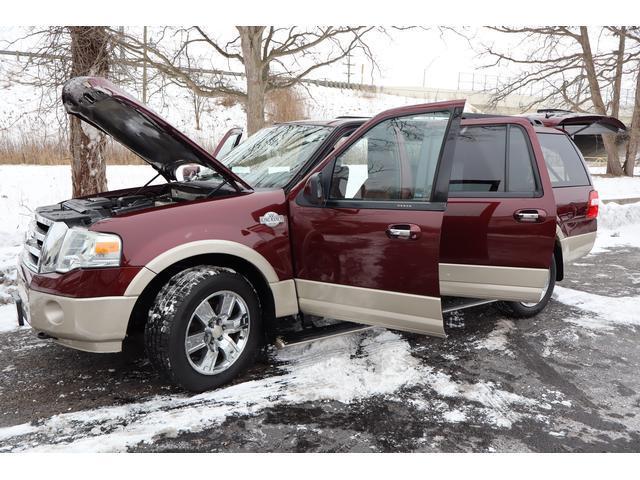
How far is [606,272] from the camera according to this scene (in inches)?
271

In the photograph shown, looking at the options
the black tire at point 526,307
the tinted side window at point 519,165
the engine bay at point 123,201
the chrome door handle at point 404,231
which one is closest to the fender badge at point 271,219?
the engine bay at point 123,201

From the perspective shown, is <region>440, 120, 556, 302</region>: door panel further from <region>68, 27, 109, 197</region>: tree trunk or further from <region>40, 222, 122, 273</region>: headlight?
<region>68, 27, 109, 197</region>: tree trunk

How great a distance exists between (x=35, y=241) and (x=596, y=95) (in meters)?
19.4

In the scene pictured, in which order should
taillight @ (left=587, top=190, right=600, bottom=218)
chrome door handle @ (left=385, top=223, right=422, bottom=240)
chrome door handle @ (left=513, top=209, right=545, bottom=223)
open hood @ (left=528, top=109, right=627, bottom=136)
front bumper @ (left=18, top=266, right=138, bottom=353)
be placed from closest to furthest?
front bumper @ (left=18, top=266, right=138, bottom=353), chrome door handle @ (left=385, top=223, right=422, bottom=240), chrome door handle @ (left=513, top=209, right=545, bottom=223), taillight @ (left=587, top=190, right=600, bottom=218), open hood @ (left=528, top=109, right=627, bottom=136)

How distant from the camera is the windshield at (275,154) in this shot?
13.1 ft

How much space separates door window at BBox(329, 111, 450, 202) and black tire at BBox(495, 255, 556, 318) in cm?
213

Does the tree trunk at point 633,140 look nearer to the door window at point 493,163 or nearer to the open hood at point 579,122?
the open hood at point 579,122

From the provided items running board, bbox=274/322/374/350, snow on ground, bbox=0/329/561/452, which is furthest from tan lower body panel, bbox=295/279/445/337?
snow on ground, bbox=0/329/561/452

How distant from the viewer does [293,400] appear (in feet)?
10.8

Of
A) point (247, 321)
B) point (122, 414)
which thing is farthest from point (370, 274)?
point (122, 414)

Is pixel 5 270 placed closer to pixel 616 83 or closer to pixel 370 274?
pixel 370 274

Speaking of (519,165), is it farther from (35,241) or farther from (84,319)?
(35,241)

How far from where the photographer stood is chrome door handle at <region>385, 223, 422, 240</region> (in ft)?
11.3

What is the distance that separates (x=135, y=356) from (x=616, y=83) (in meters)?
20.3
